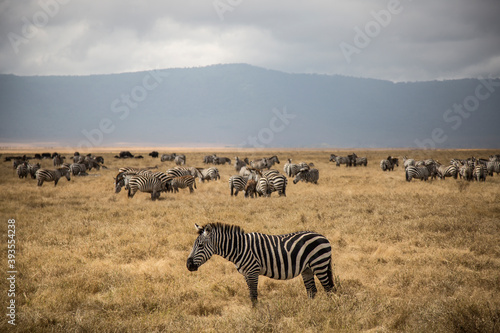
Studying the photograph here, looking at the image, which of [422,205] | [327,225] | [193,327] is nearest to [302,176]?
[422,205]

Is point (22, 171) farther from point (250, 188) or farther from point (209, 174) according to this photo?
point (250, 188)

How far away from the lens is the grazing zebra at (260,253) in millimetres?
6281

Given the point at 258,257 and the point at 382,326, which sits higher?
the point at 258,257

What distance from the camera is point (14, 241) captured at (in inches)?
404

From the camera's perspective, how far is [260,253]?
6.40 meters

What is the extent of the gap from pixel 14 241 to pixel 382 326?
10415 mm

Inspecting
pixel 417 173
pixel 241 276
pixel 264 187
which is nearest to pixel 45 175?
pixel 264 187

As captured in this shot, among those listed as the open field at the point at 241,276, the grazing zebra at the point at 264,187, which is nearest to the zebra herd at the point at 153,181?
the open field at the point at 241,276

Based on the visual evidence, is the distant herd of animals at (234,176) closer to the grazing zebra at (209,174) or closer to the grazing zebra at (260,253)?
the grazing zebra at (209,174)

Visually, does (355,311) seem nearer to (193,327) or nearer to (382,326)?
(382,326)

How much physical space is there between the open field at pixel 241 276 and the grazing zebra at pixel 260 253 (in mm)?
578

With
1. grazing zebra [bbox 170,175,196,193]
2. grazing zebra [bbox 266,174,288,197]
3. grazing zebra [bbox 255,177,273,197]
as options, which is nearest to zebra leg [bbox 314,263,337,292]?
grazing zebra [bbox 255,177,273,197]

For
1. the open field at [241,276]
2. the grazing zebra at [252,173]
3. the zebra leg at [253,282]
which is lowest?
the open field at [241,276]

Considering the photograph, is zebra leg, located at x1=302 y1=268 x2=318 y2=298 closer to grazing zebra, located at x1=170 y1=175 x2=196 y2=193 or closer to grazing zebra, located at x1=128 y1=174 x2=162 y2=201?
grazing zebra, located at x1=128 y1=174 x2=162 y2=201
